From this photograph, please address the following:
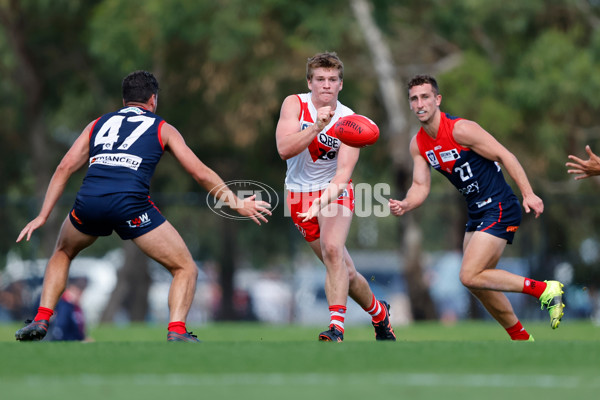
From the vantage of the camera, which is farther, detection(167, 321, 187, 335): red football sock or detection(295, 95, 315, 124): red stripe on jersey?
detection(295, 95, 315, 124): red stripe on jersey

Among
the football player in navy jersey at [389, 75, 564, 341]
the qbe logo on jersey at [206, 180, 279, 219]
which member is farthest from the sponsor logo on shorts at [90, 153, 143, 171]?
the qbe logo on jersey at [206, 180, 279, 219]

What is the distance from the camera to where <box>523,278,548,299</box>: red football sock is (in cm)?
893

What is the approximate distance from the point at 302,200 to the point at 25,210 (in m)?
15.4

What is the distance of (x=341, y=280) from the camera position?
8805 millimetres

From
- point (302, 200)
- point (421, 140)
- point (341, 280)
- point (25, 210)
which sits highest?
point (25, 210)

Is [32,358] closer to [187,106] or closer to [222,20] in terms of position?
[222,20]

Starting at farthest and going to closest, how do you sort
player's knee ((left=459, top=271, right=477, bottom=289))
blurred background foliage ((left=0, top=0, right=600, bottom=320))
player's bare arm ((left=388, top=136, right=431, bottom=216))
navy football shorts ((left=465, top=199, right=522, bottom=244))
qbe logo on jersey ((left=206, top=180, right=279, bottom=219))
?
qbe logo on jersey ((left=206, top=180, right=279, bottom=219)) → blurred background foliage ((left=0, top=0, right=600, bottom=320)) → player's bare arm ((left=388, top=136, right=431, bottom=216)) → navy football shorts ((left=465, top=199, right=522, bottom=244)) → player's knee ((left=459, top=271, right=477, bottom=289))

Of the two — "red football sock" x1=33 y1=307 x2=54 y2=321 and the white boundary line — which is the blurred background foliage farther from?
the white boundary line

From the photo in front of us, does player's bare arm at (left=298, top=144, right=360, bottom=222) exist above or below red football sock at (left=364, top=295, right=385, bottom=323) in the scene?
above

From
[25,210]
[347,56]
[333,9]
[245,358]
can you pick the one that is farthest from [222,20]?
[245,358]

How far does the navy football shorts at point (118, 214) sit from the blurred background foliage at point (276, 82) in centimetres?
1178

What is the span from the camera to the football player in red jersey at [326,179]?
8562 mm

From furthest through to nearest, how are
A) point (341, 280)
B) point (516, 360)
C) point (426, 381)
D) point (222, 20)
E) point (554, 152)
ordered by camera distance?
point (554, 152) → point (222, 20) → point (341, 280) → point (516, 360) → point (426, 381)

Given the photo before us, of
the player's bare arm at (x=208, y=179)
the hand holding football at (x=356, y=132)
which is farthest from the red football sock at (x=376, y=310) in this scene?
the player's bare arm at (x=208, y=179)
